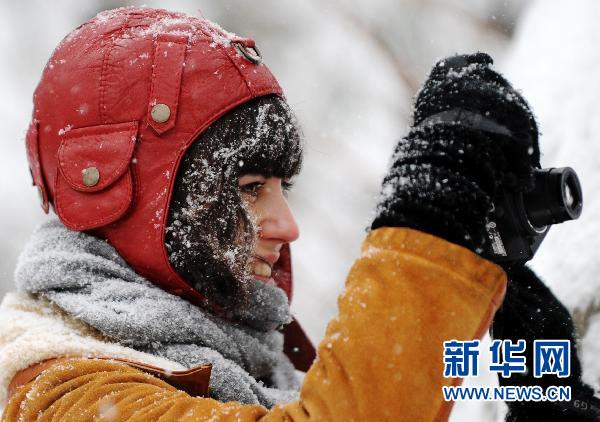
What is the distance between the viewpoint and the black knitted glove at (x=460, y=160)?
77cm

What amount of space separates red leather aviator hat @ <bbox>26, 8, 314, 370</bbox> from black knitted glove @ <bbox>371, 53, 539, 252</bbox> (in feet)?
1.81

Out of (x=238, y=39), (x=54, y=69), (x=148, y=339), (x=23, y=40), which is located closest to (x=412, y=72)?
(x=238, y=39)

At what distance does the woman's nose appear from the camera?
126 cm

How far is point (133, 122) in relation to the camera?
1216 millimetres

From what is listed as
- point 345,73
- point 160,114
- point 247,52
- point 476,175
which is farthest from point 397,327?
point 345,73

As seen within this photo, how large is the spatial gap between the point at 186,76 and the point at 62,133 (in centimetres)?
32

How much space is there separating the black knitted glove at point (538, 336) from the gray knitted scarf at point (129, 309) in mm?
537

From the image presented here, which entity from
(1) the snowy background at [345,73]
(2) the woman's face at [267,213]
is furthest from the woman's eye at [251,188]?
(1) the snowy background at [345,73]

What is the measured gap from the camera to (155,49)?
4.12ft

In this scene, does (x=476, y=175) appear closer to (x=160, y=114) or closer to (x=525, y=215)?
(x=525, y=215)

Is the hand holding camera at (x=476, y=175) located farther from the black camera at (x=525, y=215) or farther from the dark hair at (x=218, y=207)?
the dark hair at (x=218, y=207)

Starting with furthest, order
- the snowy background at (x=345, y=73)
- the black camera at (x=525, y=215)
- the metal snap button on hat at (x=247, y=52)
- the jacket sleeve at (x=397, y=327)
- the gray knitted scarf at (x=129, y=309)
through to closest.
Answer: the snowy background at (x=345, y=73) → the metal snap button on hat at (x=247, y=52) → the gray knitted scarf at (x=129, y=309) → the black camera at (x=525, y=215) → the jacket sleeve at (x=397, y=327)

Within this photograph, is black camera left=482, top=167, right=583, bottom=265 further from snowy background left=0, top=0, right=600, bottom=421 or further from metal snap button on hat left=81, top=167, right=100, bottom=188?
snowy background left=0, top=0, right=600, bottom=421

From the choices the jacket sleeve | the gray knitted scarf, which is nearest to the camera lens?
the jacket sleeve
